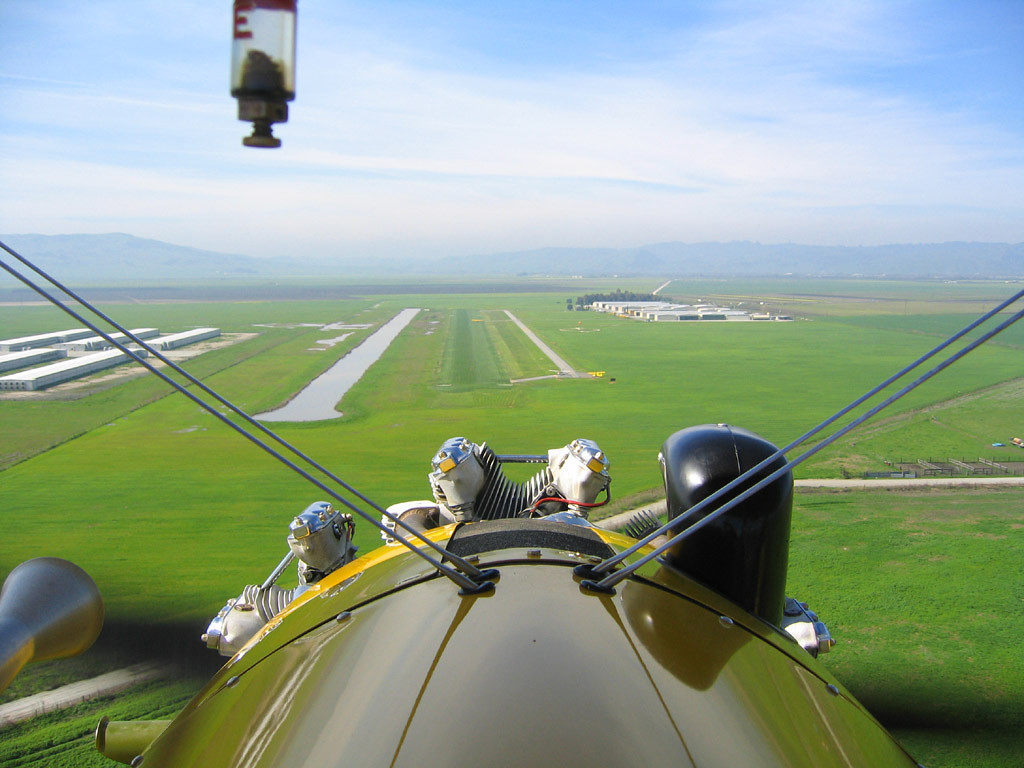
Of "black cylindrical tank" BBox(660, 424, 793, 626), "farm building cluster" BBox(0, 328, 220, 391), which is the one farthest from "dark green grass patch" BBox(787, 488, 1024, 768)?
"farm building cluster" BBox(0, 328, 220, 391)

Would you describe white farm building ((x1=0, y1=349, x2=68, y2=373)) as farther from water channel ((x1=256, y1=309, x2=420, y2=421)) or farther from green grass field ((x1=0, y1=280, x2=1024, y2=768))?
water channel ((x1=256, y1=309, x2=420, y2=421))

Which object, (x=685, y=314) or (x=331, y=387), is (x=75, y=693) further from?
(x=685, y=314)

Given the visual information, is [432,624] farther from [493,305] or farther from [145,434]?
[493,305]

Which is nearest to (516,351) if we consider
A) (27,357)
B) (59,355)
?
(59,355)

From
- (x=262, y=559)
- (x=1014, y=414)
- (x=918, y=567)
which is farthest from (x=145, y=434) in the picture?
(x=1014, y=414)

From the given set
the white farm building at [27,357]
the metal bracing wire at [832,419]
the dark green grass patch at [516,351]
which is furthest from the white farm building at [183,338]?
the metal bracing wire at [832,419]

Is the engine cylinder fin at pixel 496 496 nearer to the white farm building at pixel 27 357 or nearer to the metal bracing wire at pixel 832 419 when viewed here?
the metal bracing wire at pixel 832 419
